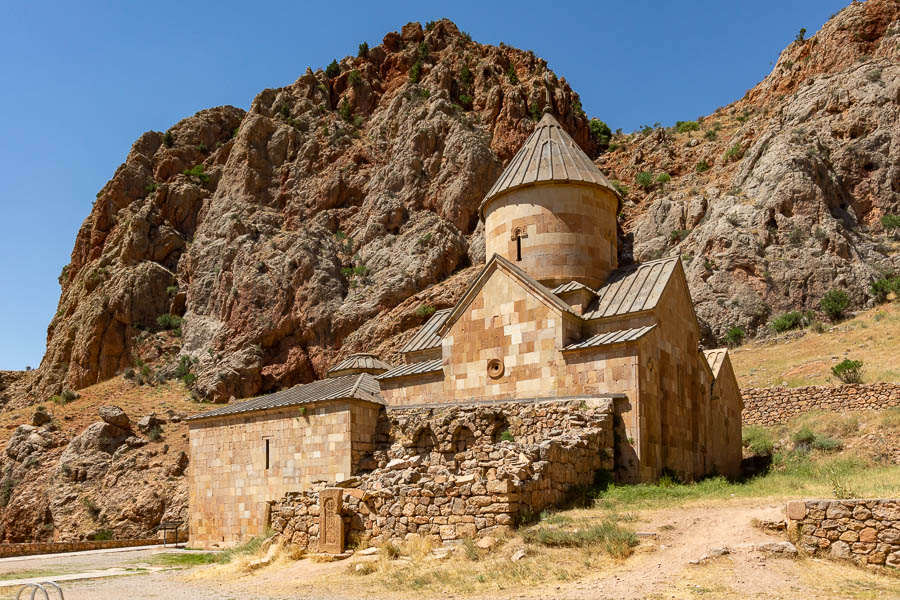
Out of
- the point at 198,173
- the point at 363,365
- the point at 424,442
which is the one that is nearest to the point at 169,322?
the point at 198,173

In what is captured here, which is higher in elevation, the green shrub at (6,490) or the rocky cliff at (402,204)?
the rocky cliff at (402,204)

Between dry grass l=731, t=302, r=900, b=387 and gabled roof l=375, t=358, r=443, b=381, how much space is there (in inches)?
549

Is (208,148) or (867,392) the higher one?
(208,148)

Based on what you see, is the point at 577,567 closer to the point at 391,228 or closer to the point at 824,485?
the point at 824,485

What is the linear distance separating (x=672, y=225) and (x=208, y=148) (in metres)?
33.8

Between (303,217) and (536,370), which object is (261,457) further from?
(303,217)

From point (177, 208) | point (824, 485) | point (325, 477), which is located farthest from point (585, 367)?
point (177, 208)

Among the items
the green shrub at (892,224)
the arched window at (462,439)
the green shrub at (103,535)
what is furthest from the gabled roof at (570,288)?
the green shrub at (892,224)

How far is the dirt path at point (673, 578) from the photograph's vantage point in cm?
718

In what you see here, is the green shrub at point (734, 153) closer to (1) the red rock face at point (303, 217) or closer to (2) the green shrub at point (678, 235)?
(2) the green shrub at point (678, 235)

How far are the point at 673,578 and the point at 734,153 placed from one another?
41.3 m

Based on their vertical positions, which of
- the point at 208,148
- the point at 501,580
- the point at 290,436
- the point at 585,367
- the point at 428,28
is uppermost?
the point at 428,28

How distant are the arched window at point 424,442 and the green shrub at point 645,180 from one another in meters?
36.3

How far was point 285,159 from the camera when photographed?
4794 cm
